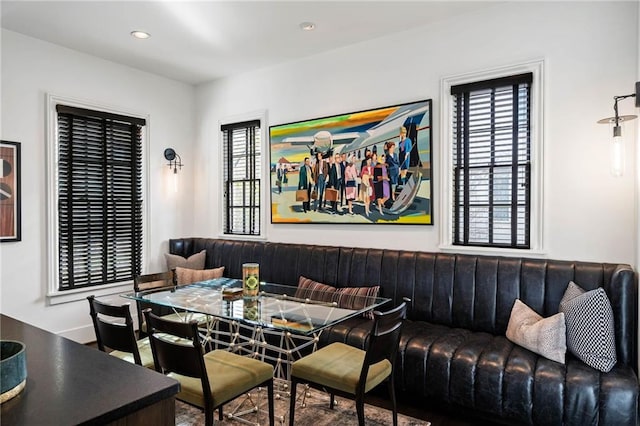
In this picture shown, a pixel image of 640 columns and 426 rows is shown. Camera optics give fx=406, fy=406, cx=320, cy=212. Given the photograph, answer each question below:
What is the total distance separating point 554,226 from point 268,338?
8.27 ft

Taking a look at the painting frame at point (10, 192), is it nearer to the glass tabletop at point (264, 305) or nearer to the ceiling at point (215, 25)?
the ceiling at point (215, 25)

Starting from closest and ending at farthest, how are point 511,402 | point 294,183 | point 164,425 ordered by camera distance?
1. point 164,425
2. point 511,402
3. point 294,183

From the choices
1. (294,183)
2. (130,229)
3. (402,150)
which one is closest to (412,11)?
(402,150)

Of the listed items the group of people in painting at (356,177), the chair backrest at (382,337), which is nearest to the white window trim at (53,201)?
the group of people in painting at (356,177)

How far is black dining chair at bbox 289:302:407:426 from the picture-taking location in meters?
2.18

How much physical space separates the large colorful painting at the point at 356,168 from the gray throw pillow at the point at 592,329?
1334mm

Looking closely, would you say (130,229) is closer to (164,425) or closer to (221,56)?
(221,56)

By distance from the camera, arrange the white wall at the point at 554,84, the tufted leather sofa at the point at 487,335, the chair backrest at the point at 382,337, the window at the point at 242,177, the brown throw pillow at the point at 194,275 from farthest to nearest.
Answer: the window at the point at 242,177 → the brown throw pillow at the point at 194,275 → the white wall at the point at 554,84 → the tufted leather sofa at the point at 487,335 → the chair backrest at the point at 382,337

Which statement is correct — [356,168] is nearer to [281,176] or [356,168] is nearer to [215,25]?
[281,176]

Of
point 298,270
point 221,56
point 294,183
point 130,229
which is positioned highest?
point 221,56

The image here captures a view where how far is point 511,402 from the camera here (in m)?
2.45

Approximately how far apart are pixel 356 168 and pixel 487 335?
74.3 inches

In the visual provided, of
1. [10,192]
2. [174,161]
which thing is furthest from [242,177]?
[10,192]

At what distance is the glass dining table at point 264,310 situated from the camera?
2.54 metres
